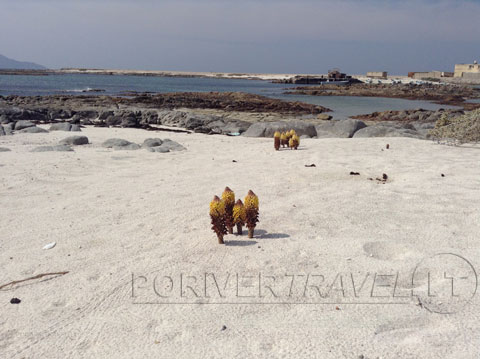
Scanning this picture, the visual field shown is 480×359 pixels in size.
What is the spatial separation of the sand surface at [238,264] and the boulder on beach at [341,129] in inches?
283

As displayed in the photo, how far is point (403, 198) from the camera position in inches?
209

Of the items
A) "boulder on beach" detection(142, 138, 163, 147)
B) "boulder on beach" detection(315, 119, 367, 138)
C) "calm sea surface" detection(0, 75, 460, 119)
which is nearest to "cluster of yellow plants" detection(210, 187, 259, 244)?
"boulder on beach" detection(142, 138, 163, 147)

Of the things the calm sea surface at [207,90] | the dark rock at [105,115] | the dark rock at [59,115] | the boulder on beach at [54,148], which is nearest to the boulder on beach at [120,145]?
the boulder on beach at [54,148]

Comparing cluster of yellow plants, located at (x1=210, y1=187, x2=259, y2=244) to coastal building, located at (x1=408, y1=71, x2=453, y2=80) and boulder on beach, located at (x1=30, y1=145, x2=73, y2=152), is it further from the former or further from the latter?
coastal building, located at (x1=408, y1=71, x2=453, y2=80)

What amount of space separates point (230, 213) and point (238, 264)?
61 centimetres

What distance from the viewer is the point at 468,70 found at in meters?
100

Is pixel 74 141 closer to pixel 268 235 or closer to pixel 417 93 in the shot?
pixel 268 235

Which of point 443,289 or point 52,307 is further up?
point 443,289

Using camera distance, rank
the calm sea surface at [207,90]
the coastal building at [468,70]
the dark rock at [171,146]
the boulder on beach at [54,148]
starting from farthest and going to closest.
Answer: the coastal building at [468,70] < the calm sea surface at [207,90] < the dark rock at [171,146] < the boulder on beach at [54,148]

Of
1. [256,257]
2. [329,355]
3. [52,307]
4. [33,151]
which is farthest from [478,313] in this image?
[33,151]

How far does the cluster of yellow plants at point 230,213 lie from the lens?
3.87m

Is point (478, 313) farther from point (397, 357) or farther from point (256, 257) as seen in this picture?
point (256, 257)

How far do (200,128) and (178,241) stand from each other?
45.1ft

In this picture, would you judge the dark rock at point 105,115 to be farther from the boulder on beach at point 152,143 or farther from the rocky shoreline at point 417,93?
the rocky shoreline at point 417,93
